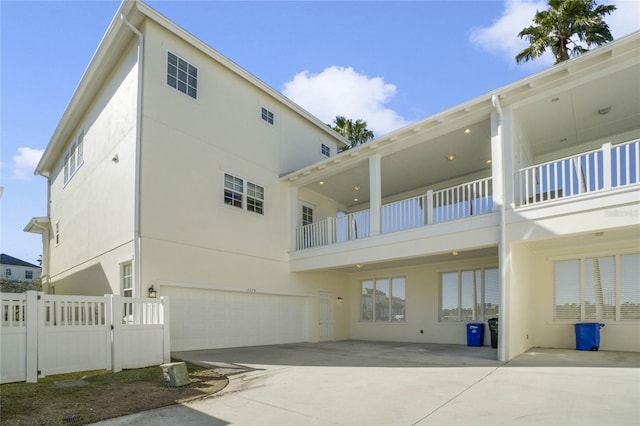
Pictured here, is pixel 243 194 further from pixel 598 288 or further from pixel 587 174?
pixel 598 288

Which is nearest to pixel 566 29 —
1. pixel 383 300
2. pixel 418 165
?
pixel 418 165

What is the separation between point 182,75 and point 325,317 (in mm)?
10160

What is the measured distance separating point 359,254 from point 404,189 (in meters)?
4.63

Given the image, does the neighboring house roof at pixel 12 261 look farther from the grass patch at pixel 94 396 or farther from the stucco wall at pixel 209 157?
the grass patch at pixel 94 396

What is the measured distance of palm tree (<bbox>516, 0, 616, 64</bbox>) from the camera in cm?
1662

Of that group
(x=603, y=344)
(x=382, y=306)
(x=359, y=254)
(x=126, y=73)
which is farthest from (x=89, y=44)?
(x=603, y=344)

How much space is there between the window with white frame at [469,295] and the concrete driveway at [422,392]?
3.66m

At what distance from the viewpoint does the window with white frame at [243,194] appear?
12.9 m

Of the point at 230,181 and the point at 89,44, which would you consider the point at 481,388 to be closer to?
the point at 230,181

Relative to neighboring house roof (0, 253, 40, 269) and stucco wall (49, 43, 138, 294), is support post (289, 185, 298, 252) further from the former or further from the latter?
neighboring house roof (0, 253, 40, 269)

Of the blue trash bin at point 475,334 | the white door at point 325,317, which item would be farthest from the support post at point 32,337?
the blue trash bin at point 475,334

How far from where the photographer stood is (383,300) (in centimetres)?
1612

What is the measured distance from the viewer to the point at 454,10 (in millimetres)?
10953

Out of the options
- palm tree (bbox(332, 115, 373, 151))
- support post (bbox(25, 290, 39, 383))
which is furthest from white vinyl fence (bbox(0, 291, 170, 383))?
palm tree (bbox(332, 115, 373, 151))
